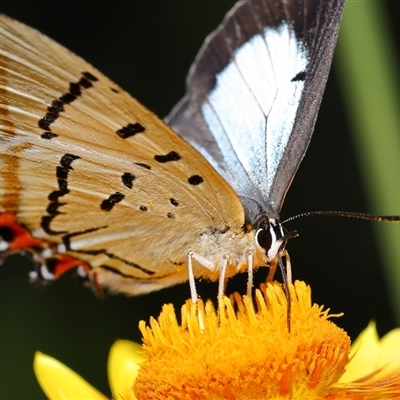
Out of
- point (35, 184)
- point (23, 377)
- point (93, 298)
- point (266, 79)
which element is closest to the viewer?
point (35, 184)

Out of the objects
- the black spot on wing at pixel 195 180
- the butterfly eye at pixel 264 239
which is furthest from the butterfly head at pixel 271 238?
the black spot on wing at pixel 195 180

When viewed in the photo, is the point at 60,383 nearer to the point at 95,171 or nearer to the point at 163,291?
the point at 95,171

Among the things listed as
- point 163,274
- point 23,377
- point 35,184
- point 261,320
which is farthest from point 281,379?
point 23,377

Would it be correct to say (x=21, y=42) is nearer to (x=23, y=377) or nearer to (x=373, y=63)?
(x=373, y=63)

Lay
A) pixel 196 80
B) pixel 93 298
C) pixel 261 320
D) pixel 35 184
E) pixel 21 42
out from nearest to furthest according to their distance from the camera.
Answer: pixel 21 42
pixel 261 320
pixel 35 184
pixel 196 80
pixel 93 298

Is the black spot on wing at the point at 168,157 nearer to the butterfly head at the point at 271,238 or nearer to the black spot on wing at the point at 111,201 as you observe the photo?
the black spot on wing at the point at 111,201

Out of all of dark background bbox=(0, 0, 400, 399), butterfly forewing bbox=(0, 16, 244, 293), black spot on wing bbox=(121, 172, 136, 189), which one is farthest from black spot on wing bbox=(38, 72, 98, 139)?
dark background bbox=(0, 0, 400, 399)

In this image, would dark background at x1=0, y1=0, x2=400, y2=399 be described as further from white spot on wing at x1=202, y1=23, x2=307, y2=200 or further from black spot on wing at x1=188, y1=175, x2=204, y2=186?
black spot on wing at x1=188, y1=175, x2=204, y2=186

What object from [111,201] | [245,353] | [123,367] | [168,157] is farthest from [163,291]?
[245,353]
